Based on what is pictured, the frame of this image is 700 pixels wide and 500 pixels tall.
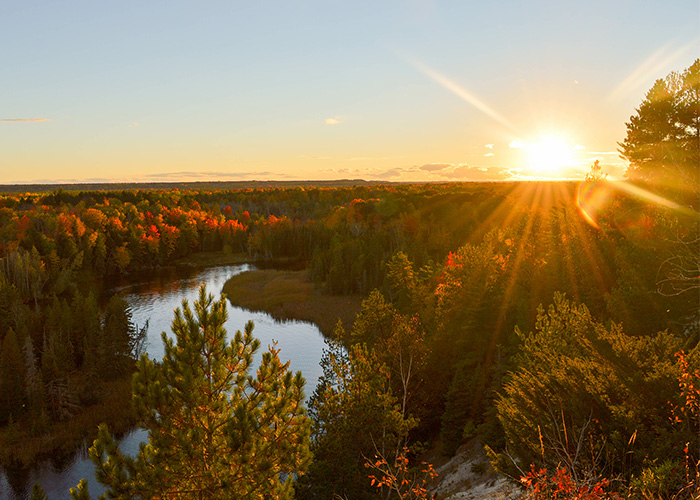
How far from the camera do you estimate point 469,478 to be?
20266 millimetres

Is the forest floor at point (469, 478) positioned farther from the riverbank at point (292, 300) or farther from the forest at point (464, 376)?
the riverbank at point (292, 300)

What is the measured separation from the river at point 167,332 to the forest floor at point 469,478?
39.3ft

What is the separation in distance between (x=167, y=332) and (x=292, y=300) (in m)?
23.6

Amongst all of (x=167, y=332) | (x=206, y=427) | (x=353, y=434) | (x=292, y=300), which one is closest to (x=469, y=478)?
(x=353, y=434)

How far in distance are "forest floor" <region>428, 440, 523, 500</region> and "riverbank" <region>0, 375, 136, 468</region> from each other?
63.4 feet

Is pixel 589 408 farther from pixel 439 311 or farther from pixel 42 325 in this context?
pixel 42 325

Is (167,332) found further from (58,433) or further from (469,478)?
(469,478)

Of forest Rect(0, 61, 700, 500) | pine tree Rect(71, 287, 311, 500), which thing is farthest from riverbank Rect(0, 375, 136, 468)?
pine tree Rect(71, 287, 311, 500)

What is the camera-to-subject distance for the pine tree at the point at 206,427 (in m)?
12.4

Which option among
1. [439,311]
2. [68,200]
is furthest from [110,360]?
[68,200]

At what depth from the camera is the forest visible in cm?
1187

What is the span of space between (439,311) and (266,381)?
20974mm

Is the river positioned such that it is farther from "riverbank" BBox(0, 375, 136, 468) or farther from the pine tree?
the pine tree

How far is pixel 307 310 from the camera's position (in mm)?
64188
